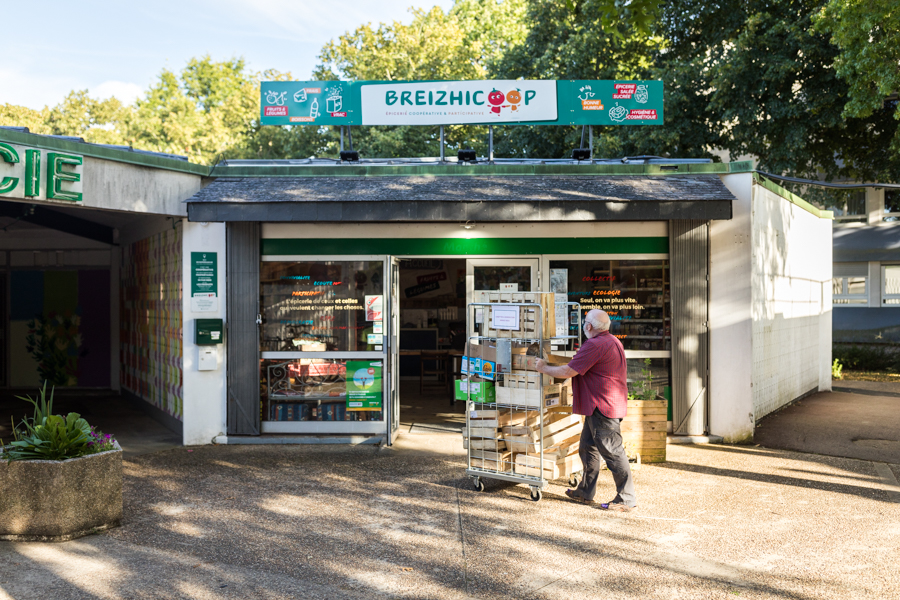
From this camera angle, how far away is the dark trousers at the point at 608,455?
20.2 ft

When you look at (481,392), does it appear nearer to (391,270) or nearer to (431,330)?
(391,270)

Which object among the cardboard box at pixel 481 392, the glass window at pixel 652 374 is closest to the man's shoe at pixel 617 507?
the cardboard box at pixel 481 392

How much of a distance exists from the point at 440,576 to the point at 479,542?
0.71 metres

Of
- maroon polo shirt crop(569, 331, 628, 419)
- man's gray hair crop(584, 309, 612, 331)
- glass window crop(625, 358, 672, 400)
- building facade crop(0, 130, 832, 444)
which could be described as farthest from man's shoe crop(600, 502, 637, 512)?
building facade crop(0, 130, 832, 444)

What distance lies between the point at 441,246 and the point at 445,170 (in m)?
0.98

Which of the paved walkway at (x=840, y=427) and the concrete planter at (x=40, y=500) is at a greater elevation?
the concrete planter at (x=40, y=500)

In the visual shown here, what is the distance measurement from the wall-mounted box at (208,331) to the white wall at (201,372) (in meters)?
0.10

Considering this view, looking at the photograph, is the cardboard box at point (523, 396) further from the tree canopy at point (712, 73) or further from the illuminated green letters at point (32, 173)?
the illuminated green letters at point (32, 173)

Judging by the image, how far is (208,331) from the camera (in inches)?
343

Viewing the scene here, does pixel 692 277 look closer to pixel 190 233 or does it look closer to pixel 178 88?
pixel 190 233

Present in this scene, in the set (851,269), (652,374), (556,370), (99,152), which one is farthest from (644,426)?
(851,269)

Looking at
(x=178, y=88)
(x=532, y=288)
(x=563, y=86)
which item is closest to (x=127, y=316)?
(x=532, y=288)

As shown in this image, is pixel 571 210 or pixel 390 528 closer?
pixel 390 528

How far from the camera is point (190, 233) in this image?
882 centimetres
